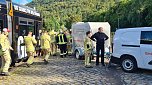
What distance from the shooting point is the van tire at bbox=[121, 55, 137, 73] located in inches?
477

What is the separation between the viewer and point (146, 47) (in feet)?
37.9

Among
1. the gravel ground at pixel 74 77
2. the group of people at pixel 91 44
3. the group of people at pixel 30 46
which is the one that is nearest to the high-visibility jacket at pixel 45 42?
the group of people at pixel 30 46

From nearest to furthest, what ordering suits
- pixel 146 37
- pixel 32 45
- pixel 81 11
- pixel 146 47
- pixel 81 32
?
pixel 146 47 → pixel 146 37 → pixel 32 45 → pixel 81 32 → pixel 81 11

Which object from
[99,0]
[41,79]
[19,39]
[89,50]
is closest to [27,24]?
[19,39]

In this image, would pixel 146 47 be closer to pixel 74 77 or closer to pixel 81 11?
pixel 74 77

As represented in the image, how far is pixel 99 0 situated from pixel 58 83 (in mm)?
88219

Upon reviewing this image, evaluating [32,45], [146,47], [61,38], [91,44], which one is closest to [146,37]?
[146,47]

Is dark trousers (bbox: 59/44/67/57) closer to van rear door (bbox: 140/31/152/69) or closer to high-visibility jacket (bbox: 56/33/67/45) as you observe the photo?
high-visibility jacket (bbox: 56/33/67/45)

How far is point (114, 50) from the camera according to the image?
42.9 feet

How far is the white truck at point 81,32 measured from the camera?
57.8 ft

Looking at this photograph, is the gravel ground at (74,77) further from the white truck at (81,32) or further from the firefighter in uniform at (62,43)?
the firefighter in uniform at (62,43)

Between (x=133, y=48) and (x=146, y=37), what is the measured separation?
0.68 meters

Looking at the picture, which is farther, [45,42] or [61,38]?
[61,38]

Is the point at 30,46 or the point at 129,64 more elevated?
the point at 30,46
